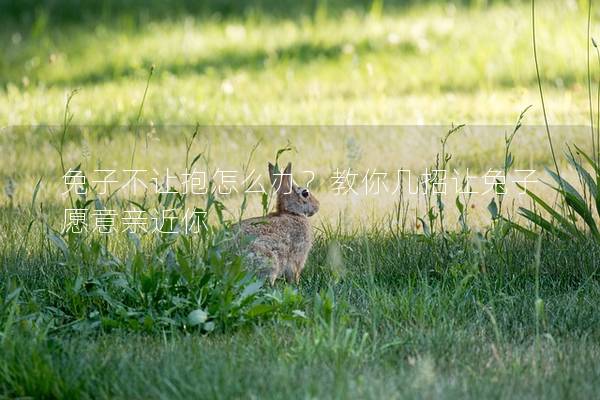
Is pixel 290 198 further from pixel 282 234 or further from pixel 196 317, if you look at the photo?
pixel 196 317

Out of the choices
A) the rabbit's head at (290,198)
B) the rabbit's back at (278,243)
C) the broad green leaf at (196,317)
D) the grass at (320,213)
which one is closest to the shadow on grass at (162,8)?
the grass at (320,213)

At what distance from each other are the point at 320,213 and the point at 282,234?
3.65 feet

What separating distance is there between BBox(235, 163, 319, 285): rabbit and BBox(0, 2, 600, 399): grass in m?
0.13

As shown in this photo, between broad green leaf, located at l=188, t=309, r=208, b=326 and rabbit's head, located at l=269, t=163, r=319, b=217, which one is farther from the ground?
rabbit's head, located at l=269, t=163, r=319, b=217

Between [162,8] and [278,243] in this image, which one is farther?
[162,8]

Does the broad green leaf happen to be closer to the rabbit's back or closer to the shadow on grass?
the rabbit's back

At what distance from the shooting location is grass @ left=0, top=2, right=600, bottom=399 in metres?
4.19

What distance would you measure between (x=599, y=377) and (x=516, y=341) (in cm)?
60

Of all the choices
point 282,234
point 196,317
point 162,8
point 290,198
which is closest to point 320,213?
point 290,198

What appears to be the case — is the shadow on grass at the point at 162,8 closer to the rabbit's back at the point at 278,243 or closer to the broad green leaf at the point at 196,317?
the rabbit's back at the point at 278,243

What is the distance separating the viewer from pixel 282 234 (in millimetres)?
5535

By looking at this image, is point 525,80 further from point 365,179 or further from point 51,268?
point 51,268

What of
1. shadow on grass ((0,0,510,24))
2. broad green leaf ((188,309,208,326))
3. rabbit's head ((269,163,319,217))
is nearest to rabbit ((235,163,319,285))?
rabbit's head ((269,163,319,217))

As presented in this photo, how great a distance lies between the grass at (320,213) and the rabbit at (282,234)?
5.0 inches
